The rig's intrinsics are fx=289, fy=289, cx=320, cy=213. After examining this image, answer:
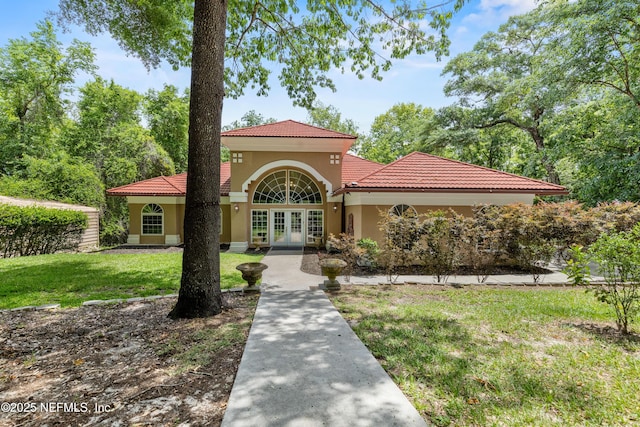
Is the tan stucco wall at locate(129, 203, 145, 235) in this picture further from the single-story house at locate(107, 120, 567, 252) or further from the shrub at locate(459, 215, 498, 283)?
the shrub at locate(459, 215, 498, 283)

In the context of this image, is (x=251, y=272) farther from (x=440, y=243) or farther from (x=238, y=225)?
(x=238, y=225)

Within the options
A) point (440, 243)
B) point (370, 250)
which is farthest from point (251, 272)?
point (440, 243)

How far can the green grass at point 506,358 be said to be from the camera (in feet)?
9.23

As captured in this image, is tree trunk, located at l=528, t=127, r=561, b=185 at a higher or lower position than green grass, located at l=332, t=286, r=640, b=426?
higher

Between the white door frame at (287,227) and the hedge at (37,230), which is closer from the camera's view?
the hedge at (37,230)

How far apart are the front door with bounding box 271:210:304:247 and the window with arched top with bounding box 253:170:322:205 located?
0.69 meters

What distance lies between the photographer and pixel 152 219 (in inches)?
713

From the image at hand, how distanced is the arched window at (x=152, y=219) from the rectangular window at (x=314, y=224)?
9315mm

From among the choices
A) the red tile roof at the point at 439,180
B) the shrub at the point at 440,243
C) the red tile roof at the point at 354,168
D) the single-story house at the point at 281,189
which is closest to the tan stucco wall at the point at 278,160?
the single-story house at the point at 281,189

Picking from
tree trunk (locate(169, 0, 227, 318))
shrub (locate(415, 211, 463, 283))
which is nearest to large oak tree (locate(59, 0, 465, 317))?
tree trunk (locate(169, 0, 227, 318))

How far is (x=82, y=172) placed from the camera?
2000 centimetres

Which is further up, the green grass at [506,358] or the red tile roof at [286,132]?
the red tile roof at [286,132]

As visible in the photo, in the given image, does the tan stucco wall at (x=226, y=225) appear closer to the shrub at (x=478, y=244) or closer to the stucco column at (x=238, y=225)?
the stucco column at (x=238, y=225)

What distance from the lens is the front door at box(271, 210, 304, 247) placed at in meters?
16.6
